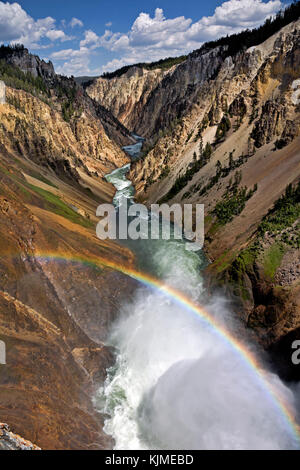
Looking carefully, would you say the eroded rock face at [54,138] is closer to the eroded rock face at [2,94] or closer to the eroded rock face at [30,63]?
the eroded rock face at [2,94]

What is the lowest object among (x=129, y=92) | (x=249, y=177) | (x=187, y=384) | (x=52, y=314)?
(x=187, y=384)

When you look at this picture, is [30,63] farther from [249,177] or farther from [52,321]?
[52,321]

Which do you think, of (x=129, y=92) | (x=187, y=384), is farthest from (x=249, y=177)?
(x=129, y=92)

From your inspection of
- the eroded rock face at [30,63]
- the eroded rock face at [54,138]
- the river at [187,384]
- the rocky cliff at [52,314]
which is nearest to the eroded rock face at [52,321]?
the rocky cliff at [52,314]
